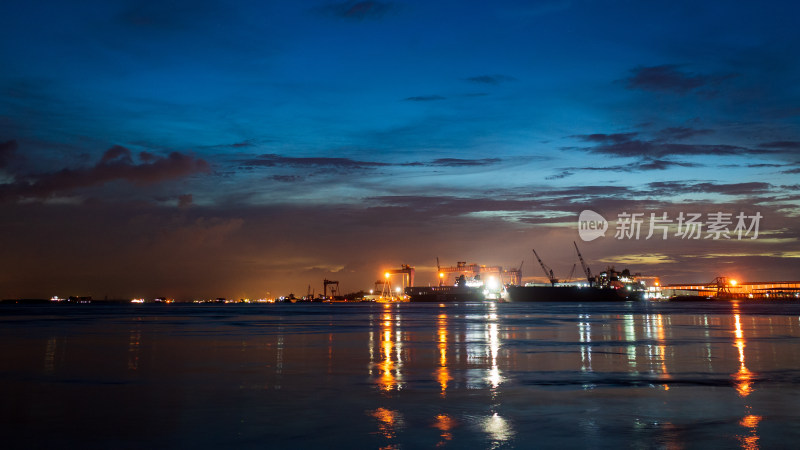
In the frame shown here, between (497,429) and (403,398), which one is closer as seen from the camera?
(497,429)

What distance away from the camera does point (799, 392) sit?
59.1 ft

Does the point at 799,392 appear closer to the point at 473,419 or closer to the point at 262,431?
the point at 473,419

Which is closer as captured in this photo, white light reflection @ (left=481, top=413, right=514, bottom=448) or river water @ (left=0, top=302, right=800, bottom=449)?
white light reflection @ (left=481, top=413, right=514, bottom=448)

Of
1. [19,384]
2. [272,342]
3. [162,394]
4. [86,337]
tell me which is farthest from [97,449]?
[86,337]

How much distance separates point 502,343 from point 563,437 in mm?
24112

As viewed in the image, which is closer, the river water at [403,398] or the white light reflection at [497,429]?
the white light reflection at [497,429]

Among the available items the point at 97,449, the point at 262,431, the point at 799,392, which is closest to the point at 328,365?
the point at 262,431

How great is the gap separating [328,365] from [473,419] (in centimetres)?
1205

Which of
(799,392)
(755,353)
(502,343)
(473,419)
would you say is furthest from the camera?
(502,343)

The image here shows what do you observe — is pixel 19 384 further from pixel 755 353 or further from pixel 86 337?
pixel 755 353

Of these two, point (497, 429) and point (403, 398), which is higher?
point (403, 398)

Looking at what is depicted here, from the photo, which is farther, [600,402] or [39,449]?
Answer: [600,402]

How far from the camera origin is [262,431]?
528 inches

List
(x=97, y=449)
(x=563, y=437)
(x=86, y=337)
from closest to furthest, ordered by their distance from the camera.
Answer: (x=97, y=449) → (x=563, y=437) → (x=86, y=337)
